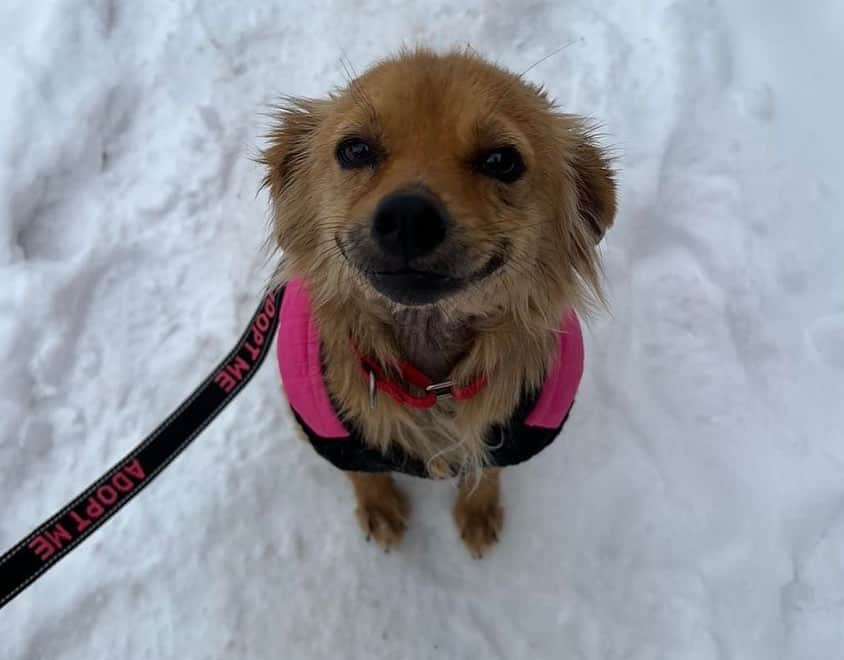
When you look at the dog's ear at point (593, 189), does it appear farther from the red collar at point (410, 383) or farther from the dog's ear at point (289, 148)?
the dog's ear at point (289, 148)

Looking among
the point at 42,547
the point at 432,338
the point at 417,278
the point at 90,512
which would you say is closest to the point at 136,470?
the point at 90,512

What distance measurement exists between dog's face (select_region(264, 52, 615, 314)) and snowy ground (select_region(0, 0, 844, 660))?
1.05 metres

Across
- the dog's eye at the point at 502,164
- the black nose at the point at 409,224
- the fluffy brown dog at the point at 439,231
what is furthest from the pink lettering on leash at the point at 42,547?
the dog's eye at the point at 502,164

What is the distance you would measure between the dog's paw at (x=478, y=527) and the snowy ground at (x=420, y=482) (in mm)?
70

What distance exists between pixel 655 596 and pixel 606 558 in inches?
8.9

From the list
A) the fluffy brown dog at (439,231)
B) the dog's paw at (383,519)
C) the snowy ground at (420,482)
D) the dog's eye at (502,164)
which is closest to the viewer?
the fluffy brown dog at (439,231)

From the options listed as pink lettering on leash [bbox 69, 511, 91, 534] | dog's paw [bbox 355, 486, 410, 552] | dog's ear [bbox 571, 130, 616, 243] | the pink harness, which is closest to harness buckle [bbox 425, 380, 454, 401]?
the pink harness

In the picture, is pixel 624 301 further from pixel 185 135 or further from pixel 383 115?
pixel 185 135

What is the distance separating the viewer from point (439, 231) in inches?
64.4

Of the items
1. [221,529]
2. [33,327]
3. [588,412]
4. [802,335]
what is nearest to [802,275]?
[802,335]

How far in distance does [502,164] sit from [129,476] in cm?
144

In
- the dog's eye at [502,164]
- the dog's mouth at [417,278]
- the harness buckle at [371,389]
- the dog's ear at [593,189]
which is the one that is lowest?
the harness buckle at [371,389]

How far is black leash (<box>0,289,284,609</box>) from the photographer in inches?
74.5

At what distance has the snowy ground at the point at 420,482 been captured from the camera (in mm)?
2648
